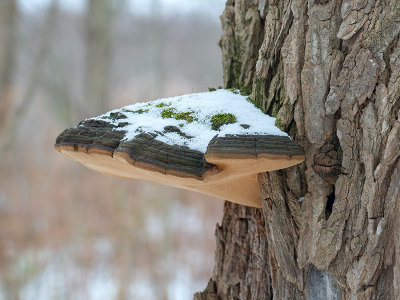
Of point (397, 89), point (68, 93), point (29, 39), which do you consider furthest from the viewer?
point (29, 39)

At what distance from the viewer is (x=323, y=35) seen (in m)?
1.23

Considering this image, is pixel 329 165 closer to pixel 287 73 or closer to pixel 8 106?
pixel 287 73

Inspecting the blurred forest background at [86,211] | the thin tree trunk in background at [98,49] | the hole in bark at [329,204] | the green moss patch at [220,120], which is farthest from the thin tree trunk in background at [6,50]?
the hole in bark at [329,204]

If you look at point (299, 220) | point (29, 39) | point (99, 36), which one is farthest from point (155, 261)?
point (299, 220)

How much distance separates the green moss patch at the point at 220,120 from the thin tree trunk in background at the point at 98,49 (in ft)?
21.2

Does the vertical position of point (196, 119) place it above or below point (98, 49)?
below

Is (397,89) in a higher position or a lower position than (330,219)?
higher

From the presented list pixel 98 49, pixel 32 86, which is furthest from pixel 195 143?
pixel 98 49

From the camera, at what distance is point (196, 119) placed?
1.26m

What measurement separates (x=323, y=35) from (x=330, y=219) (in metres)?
0.54

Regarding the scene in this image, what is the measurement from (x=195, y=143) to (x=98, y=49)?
7.18 metres

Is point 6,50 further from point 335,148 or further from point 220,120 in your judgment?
point 335,148

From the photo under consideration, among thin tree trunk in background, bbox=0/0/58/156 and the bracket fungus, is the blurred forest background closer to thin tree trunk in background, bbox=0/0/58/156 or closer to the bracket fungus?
thin tree trunk in background, bbox=0/0/58/156

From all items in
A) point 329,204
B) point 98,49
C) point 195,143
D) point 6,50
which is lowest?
point 329,204
